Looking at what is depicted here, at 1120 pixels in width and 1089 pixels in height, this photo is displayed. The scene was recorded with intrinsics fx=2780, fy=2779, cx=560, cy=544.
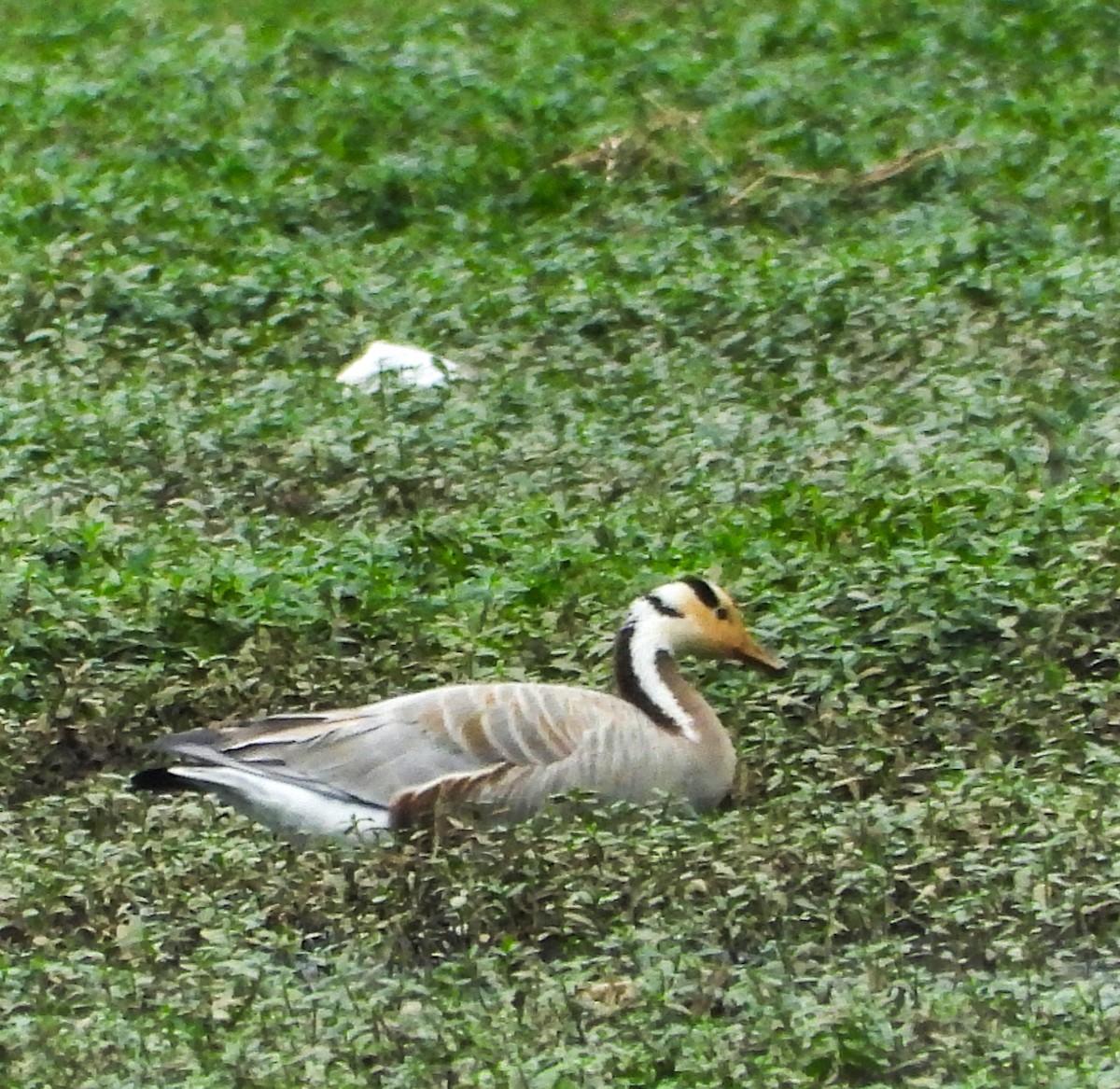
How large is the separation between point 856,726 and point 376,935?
1717 millimetres

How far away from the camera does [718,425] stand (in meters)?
9.64

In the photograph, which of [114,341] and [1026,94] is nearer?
[114,341]

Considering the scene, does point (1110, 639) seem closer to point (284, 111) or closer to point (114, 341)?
point (114, 341)

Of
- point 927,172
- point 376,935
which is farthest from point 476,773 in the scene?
point 927,172

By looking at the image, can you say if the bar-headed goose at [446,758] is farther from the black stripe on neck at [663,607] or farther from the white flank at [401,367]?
the white flank at [401,367]

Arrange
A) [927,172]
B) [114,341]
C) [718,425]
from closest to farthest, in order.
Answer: [718,425], [114,341], [927,172]

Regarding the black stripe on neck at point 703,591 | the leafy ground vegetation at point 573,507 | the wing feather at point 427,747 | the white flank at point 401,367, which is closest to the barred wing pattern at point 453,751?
the wing feather at point 427,747

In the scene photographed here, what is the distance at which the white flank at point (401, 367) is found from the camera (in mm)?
10477

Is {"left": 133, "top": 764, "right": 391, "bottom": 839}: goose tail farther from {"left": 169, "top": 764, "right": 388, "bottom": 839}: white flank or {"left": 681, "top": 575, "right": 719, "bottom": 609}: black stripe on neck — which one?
{"left": 681, "top": 575, "right": 719, "bottom": 609}: black stripe on neck

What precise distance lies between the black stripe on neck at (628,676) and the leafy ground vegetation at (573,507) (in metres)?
0.30

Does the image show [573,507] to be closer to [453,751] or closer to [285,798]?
[453,751]

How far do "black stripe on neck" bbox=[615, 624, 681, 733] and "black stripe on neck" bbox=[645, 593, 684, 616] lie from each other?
0.09 m

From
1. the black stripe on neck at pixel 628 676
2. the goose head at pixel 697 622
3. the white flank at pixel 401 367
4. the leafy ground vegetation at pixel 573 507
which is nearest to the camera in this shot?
the leafy ground vegetation at pixel 573 507

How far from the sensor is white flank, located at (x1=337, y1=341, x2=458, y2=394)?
10.5 metres
